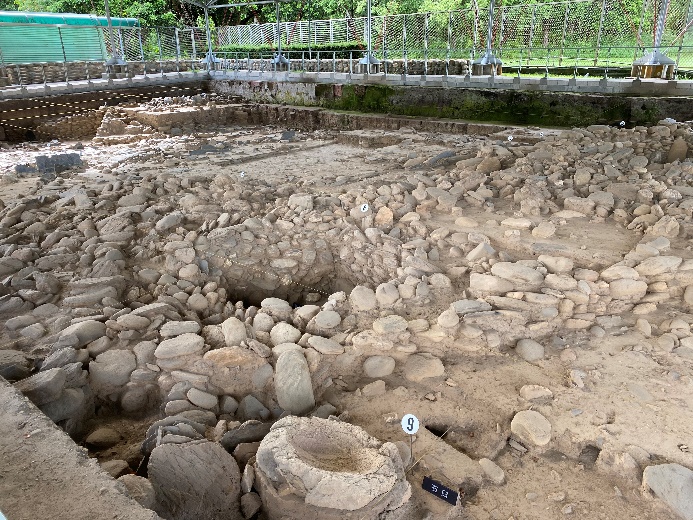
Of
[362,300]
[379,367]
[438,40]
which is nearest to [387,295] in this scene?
[362,300]

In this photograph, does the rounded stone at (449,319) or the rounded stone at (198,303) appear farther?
the rounded stone at (198,303)

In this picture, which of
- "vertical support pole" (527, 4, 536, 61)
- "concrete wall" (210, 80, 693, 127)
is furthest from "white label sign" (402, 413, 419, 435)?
"vertical support pole" (527, 4, 536, 61)

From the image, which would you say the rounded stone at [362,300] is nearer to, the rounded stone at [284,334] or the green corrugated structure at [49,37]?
the rounded stone at [284,334]

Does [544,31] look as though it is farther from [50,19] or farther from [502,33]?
[50,19]

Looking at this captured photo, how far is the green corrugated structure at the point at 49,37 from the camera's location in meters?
17.0

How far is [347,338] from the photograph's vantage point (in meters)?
3.31

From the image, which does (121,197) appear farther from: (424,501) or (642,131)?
(642,131)

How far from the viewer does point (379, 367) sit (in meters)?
3.12

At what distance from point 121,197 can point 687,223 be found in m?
5.33

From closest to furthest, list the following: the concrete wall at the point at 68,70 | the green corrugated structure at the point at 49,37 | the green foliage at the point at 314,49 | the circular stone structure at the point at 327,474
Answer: the circular stone structure at the point at 327,474
the concrete wall at the point at 68,70
the green corrugated structure at the point at 49,37
the green foliage at the point at 314,49

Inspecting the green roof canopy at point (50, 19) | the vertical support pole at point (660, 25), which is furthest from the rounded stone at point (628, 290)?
the green roof canopy at point (50, 19)

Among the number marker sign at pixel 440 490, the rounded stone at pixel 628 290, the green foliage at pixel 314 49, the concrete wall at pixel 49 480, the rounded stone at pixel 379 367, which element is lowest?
the number marker sign at pixel 440 490

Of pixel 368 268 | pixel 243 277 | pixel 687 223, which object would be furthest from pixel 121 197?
pixel 687 223

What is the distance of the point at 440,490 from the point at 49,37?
2059cm
